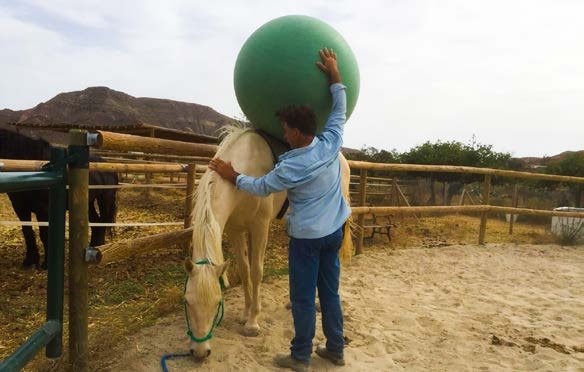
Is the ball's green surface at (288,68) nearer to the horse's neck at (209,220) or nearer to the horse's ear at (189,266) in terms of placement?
the horse's neck at (209,220)

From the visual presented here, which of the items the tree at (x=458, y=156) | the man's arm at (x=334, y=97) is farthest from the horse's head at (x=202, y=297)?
the tree at (x=458, y=156)

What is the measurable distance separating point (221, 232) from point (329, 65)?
1161 mm

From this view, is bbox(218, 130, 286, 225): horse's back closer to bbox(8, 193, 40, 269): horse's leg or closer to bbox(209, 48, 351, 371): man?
bbox(209, 48, 351, 371): man

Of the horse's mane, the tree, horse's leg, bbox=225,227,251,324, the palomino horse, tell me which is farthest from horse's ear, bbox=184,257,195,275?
the tree

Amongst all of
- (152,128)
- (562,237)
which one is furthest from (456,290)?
(152,128)

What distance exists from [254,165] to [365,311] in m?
1.65

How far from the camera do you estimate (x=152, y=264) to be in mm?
4715

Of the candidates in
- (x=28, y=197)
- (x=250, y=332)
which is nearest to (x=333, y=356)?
(x=250, y=332)

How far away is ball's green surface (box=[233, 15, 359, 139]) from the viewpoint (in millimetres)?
2344

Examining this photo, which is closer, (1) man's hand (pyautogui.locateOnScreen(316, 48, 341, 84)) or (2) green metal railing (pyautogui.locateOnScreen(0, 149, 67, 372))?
(2) green metal railing (pyautogui.locateOnScreen(0, 149, 67, 372))

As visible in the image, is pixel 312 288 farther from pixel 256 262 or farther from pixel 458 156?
pixel 458 156

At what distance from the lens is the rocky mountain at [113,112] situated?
165 ft

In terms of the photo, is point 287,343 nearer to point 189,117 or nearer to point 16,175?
point 16,175

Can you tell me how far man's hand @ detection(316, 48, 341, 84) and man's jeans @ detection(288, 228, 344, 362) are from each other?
0.91 meters
